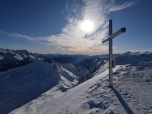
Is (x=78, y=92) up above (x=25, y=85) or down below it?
above

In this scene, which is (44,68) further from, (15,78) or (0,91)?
(0,91)

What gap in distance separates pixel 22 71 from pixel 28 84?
6999 mm

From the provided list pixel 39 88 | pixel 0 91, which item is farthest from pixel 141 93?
pixel 0 91

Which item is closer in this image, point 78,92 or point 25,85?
point 78,92

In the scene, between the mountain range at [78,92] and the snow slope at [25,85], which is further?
the snow slope at [25,85]

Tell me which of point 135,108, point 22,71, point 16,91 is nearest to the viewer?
point 135,108

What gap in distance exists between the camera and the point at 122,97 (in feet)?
12.2

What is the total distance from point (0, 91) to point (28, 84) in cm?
513

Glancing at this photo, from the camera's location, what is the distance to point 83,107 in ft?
12.2

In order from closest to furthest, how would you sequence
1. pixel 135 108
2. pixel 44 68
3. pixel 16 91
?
pixel 135 108, pixel 16 91, pixel 44 68

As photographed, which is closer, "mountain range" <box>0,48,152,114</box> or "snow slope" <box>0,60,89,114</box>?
"mountain range" <box>0,48,152,114</box>

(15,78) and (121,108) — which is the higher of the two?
(121,108)

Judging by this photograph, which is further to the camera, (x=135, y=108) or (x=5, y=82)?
(x=5, y=82)

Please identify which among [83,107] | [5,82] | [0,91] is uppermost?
[83,107]
